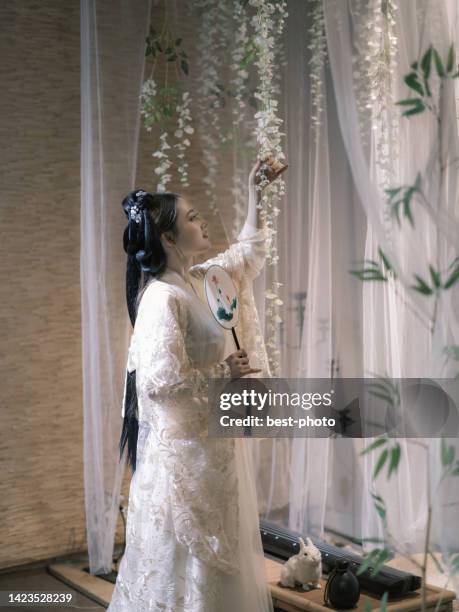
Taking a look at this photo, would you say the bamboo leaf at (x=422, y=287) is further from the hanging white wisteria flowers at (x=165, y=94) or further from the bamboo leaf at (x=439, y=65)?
the hanging white wisteria flowers at (x=165, y=94)

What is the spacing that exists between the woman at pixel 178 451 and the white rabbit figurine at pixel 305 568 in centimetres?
31

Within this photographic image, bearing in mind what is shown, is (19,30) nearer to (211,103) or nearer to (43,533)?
(211,103)

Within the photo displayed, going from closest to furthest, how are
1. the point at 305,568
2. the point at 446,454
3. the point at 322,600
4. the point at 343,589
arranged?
the point at 446,454 < the point at 343,589 < the point at 322,600 < the point at 305,568

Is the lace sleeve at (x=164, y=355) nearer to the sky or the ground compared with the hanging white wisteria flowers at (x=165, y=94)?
nearer to the ground

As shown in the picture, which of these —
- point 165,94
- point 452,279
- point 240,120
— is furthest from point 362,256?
point 452,279

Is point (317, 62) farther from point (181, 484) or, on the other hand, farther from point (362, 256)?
point (181, 484)

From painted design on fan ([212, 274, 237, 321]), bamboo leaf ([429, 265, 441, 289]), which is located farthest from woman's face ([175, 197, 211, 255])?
bamboo leaf ([429, 265, 441, 289])

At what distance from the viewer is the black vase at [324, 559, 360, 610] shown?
10.1ft

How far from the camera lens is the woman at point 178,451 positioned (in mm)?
2754

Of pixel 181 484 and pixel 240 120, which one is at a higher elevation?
pixel 240 120

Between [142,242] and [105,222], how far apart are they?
3.12 feet

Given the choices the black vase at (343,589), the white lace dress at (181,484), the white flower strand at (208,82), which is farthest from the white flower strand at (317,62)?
the black vase at (343,589)

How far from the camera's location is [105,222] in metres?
3.86

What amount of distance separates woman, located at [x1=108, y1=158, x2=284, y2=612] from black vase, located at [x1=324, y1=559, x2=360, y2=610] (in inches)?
9.3
